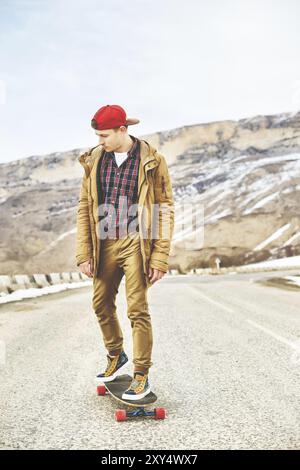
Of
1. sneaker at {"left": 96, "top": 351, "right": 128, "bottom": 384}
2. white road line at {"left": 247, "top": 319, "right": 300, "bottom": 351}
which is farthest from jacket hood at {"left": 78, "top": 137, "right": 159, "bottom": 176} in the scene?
white road line at {"left": 247, "top": 319, "right": 300, "bottom": 351}

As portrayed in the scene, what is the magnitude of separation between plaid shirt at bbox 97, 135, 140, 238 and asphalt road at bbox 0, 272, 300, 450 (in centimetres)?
145

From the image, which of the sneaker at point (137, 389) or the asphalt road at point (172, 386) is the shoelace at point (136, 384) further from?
the asphalt road at point (172, 386)

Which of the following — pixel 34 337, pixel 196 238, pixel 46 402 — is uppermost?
pixel 46 402

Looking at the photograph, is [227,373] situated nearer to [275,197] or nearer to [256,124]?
[275,197]

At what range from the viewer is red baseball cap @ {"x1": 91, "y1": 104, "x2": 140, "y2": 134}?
178 inches

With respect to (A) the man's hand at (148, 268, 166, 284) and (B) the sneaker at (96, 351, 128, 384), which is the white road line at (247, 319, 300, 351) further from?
(A) the man's hand at (148, 268, 166, 284)

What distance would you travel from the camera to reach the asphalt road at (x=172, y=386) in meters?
3.97

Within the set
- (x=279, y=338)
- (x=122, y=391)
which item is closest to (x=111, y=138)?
(x=122, y=391)

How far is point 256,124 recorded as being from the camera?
335 ft

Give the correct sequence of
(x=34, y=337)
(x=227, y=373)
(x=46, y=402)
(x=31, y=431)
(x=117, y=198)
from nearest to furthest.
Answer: (x=31, y=431) → (x=117, y=198) → (x=46, y=402) → (x=227, y=373) → (x=34, y=337)

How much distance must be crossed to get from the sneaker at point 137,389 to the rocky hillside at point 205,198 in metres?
63.1

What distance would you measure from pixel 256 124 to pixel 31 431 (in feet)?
334
